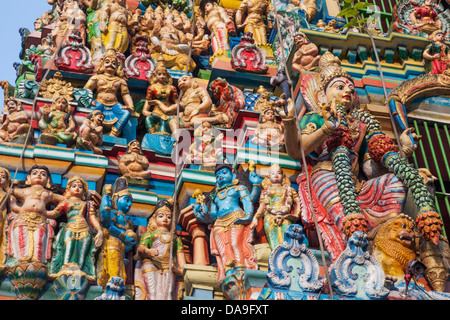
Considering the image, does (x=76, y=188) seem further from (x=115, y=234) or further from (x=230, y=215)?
(x=230, y=215)

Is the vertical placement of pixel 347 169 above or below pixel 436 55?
below

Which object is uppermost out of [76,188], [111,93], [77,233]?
[111,93]

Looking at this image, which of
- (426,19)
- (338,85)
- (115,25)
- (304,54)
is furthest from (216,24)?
(338,85)

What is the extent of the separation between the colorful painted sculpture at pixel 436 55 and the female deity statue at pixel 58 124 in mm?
6493

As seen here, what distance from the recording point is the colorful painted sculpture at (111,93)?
16.2 metres

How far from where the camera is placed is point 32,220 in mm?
12781

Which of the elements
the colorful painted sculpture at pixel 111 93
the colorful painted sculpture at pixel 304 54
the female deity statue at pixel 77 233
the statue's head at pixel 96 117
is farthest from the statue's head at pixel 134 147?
the colorful painted sculpture at pixel 304 54

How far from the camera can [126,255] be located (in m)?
13.4

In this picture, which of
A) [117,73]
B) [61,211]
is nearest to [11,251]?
[61,211]

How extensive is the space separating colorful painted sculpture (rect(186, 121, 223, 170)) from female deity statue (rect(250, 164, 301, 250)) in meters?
1.39

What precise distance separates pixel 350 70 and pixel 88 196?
5.76 m

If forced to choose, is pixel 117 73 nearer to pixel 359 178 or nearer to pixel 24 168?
pixel 24 168

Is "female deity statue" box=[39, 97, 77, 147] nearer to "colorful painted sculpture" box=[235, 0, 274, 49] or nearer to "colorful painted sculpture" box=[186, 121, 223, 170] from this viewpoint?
"colorful painted sculpture" box=[186, 121, 223, 170]

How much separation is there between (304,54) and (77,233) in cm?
582
